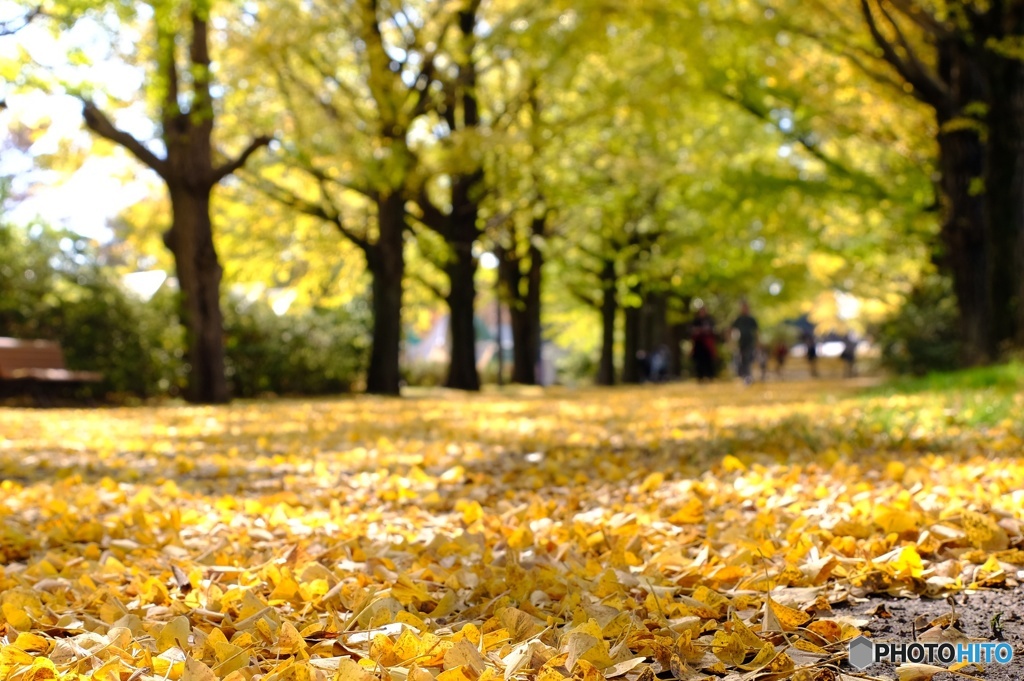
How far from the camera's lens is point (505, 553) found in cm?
358

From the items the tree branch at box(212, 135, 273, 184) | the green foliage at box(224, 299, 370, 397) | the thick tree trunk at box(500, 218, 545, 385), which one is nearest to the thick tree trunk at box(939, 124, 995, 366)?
the tree branch at box(212, 135, 273, 184)

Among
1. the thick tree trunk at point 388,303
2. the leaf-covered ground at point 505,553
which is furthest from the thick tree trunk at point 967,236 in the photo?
the thick tree trunk at point 388,303

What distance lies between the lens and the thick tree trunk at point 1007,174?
42.9 feet

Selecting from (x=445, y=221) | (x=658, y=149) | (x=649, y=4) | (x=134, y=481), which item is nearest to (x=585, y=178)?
(x=658, y=149)

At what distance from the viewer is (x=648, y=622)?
8.73 ft

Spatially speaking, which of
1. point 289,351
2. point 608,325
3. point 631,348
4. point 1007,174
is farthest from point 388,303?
point 631,348

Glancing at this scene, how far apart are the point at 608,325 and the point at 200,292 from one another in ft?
53.5

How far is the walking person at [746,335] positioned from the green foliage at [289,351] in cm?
803

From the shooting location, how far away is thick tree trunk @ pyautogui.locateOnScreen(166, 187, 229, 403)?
15.4 m

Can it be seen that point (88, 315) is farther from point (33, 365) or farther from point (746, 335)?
point (746, 335)

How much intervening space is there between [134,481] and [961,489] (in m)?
4.55

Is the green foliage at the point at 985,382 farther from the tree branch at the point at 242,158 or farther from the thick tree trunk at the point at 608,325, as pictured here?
the thick tree trunk at the point at 608,325

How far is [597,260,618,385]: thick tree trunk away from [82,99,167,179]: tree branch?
16.2m

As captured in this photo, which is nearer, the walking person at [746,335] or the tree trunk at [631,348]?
the walking person at [746,335]
